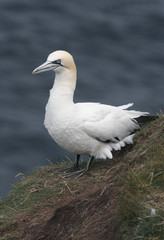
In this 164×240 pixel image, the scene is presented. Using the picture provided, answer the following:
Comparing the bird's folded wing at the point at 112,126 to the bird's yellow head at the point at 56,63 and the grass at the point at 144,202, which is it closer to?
the bird's yellow head at the point at 56,63

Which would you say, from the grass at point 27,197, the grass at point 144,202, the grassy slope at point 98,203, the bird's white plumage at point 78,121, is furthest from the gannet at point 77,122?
the grass at point 144,202

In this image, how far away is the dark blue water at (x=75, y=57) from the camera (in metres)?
14.7

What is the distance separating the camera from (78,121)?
8.75 m

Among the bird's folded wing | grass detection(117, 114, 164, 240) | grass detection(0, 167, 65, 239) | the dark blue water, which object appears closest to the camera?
grass detection(117, 114, 164, 240)

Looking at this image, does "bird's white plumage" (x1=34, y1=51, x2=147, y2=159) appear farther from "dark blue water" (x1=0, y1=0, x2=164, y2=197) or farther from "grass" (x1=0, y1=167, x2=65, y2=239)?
"dark blue water" (x1=0, y1=0, x2=164, y2=197)

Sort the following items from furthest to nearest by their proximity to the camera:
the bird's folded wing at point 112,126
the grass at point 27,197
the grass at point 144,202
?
the bird's folded wing at point 112,126, the grass at point 27,197, the grass at point 144,202

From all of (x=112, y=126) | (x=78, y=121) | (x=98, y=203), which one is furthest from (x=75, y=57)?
(x=98, y=203)

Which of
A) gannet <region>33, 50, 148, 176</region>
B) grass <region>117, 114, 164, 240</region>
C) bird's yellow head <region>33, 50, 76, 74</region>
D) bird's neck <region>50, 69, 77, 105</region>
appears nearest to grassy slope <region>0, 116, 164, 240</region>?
grass <region>117, 114, 164, 240</region>

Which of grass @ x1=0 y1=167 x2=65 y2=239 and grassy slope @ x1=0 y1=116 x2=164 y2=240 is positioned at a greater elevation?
grassy slope @ x1=0 y1=116 x2=164 y2=240

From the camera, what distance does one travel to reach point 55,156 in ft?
47.1

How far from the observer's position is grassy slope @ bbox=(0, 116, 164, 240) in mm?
5707

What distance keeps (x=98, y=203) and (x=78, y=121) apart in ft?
7.37

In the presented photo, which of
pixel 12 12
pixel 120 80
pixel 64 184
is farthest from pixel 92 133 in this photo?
pixel 12 12

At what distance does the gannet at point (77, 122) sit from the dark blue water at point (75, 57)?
4690 mm
